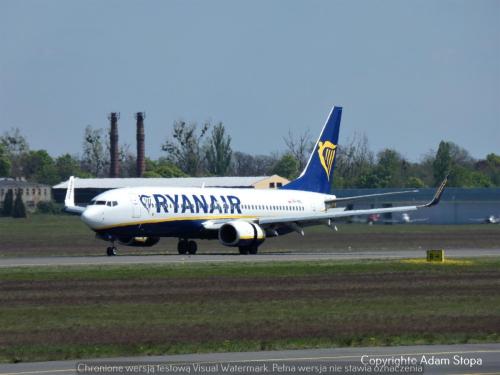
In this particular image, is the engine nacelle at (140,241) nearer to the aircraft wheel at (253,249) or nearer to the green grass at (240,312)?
the aircraft wheel at (253,249)

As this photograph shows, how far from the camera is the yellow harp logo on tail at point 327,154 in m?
70.4

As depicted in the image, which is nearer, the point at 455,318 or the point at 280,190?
the point at 455,318

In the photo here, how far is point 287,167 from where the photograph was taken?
630ft

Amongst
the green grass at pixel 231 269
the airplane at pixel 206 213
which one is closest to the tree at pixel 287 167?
the airplane at pixel 206 213

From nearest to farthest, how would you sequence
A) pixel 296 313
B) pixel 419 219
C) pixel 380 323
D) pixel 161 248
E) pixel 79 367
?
1. pixel 79 367
2. pixel 380 323
3. pixel 296 313
4. pixel 161 248
5. pixel 419 219

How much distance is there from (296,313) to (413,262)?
66.6 ft

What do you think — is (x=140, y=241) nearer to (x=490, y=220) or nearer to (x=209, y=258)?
(x=209, y=258)

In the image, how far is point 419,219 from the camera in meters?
136

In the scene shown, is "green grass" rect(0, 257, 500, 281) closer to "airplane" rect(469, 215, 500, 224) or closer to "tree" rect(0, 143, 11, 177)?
"airplane" rect(469, 215, 500, 224)

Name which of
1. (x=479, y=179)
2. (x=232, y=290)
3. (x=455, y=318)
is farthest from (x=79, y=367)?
(x=479, y=179)

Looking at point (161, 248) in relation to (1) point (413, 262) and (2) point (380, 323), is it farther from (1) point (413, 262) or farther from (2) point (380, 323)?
(2) point (380, 323)

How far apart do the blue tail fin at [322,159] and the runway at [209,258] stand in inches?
287

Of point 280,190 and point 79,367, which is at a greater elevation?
point 280,190

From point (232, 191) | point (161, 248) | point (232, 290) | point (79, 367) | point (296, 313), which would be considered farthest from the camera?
point (161, 248)
